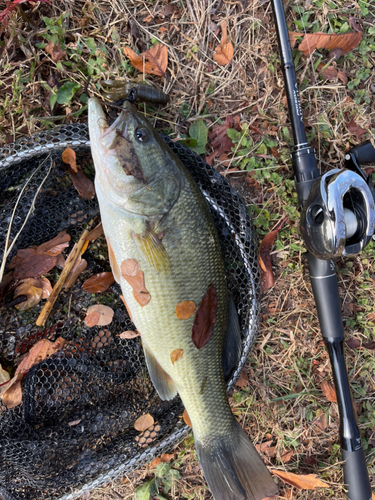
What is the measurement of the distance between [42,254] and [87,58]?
1282 millimetres

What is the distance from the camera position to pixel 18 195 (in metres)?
2.00

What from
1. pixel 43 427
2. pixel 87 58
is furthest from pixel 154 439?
pixel 87 58

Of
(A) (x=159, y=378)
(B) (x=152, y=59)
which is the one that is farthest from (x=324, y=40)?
(A) (x=159, y=378)

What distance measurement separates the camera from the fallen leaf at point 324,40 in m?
2.38

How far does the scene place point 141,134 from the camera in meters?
1.77

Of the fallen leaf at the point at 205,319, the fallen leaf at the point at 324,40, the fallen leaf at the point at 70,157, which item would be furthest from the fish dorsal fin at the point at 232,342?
the fallen leaf at the point at 324,40

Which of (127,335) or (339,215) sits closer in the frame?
(339,215)

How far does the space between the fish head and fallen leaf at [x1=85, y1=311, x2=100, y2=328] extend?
76 centimetres

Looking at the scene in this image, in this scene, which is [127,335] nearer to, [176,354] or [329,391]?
[176,354]

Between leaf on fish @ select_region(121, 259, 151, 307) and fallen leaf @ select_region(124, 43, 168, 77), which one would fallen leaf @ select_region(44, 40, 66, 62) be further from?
leaf on fish @ select_region(121, 259, 151, 307)

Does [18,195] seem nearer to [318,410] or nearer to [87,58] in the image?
[87,58]

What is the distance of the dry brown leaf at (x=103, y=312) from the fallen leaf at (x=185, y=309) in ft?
1.84

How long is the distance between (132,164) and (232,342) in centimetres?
117

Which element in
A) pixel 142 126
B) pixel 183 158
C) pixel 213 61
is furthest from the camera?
pixel 213 61
